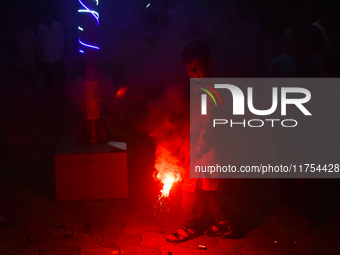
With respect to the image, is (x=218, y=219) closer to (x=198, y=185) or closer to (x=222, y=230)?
(x=222, y=230)

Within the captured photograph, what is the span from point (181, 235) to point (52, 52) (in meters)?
8.26

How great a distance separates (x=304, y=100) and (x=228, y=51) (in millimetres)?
3306

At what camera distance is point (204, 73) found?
13.1 ft

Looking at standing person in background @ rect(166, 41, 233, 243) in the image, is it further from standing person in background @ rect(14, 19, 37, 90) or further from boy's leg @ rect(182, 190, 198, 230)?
standing person in background @ rect(14, 19, 37, 90)

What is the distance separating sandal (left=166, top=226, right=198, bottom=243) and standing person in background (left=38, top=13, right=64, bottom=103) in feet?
24.5

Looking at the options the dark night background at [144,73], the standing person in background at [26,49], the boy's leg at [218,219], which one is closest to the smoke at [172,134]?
the boy's leg at [218,219]

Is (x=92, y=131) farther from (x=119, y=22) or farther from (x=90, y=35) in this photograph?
(x=119, y=22)

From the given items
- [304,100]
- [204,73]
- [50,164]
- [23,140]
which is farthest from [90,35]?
[23,140]

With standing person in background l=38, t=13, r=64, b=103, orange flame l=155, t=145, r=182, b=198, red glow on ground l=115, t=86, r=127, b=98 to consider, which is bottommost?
orange flame l=155, t=145, r=182, b=198

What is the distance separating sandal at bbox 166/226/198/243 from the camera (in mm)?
4062

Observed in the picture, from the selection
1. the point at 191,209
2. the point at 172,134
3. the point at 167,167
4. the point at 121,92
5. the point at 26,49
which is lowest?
the point at 191,209

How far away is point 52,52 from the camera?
35.4ft

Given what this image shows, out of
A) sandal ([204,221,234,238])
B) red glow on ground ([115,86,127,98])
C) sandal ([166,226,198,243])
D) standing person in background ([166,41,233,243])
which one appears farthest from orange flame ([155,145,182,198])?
red glow on ground ([115,86,127,98])

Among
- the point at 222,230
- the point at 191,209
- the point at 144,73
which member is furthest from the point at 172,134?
the point at 144,73
